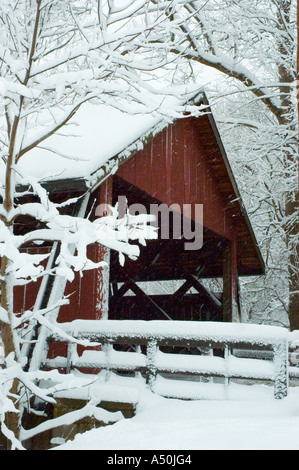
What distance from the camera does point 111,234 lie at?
14.5 feet

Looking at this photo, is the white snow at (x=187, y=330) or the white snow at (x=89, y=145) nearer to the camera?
the white snow at (x=187, y=330)

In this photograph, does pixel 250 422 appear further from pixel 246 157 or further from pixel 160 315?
pixel 246 157

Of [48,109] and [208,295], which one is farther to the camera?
[208,295]

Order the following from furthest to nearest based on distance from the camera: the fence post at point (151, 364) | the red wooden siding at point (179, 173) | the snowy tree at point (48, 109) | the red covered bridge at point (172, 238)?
the red wooden siding at point (179, 173) → the red covered bridge at point (172, 238) → the fence post at point (151, 364) → the snowy tree at point (48, 109)

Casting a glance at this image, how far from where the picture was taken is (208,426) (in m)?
4.37

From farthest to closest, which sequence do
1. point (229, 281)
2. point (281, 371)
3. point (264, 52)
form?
point (264, 52), point (229, 281), point (281, 371)

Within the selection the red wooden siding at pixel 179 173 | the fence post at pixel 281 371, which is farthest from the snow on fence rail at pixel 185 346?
the red wooden siding at pixel 179 173

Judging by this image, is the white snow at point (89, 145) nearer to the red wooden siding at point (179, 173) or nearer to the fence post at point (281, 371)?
the red wooden siding at point (179, 173)

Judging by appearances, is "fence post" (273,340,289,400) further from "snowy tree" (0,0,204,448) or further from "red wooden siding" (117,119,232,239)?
"red wooden siding" (117,119,232,239)

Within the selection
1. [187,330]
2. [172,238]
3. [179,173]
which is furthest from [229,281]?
[187,330]

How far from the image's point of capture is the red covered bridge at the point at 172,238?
23.0ft

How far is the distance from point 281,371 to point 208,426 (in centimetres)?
151

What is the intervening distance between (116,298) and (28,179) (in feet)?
27.6

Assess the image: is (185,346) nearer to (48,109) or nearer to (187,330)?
(187,330)
